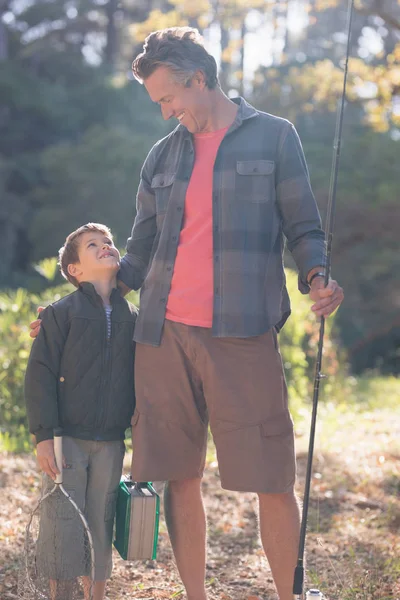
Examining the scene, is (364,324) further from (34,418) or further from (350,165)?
(34,418)

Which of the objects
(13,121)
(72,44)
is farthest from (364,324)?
(72,44)

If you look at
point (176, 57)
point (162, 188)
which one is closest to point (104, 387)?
point (162, 188)

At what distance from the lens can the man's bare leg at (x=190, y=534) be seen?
9.91ft

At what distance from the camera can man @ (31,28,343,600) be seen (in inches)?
113

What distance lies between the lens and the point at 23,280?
1702 cm

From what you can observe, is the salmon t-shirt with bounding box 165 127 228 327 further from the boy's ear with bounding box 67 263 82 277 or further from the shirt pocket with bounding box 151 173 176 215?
the boy's ear with bounding box 67 263 82 277

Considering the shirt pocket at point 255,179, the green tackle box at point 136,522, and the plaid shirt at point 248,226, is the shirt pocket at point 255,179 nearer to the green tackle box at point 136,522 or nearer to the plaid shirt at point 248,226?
the plaid shirt at point 248,226

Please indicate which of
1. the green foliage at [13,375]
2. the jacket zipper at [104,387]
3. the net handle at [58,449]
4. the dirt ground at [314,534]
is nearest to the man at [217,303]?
the jacket zipper at [104,387]

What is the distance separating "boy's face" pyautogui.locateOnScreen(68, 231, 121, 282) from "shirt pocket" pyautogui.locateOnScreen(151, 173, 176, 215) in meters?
0.23

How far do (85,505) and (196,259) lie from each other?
920 millimetres

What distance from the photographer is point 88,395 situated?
301 cm

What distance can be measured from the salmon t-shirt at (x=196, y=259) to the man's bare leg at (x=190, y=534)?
0.58m

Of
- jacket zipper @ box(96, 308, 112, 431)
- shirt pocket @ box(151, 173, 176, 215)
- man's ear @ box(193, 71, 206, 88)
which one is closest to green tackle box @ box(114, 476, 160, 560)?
jacket zipper @ box(96, 308, 112, 431)

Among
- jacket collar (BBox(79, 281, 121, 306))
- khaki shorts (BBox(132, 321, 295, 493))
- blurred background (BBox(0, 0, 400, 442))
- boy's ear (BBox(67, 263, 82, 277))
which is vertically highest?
blurred background (BBox(0, 0, 400, 442))
